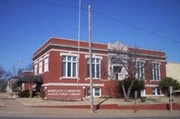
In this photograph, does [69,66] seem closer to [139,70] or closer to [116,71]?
[116,71]

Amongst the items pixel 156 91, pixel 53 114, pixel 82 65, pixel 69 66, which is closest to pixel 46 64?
pixel 69 66

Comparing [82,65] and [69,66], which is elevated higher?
[82,65]

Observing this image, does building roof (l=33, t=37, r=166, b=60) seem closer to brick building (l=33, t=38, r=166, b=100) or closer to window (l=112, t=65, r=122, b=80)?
brick building (l=33, t=38, r=166, b=100)

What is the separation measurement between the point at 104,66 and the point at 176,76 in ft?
67.4

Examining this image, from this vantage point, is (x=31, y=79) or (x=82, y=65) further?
(x=31, y=79)

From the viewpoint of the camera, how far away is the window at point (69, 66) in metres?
45.4

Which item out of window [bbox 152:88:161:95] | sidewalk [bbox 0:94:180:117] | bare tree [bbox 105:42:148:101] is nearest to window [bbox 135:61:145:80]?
bare tree [bbox 105:42:148:101]

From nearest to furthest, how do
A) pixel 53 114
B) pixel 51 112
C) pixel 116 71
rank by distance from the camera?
pixel 53 114 < pixel 51 112 < pixel 116 71

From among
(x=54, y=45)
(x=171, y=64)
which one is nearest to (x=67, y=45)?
(x=54, y=45)

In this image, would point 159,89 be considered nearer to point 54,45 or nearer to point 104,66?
point 104,66

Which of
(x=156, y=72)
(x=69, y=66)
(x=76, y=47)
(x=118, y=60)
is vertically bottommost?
(x=156, y=72)

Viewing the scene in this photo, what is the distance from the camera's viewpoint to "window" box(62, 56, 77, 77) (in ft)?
149

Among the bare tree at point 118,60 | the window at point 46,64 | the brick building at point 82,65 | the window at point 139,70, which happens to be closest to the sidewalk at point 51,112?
the window at point 139,70

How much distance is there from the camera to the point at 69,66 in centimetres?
4594
